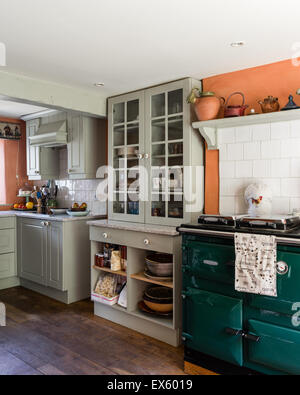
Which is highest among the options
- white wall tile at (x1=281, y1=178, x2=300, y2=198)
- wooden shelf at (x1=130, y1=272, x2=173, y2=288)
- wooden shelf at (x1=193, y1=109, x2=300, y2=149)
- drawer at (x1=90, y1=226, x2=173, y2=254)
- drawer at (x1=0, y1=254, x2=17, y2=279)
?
wooden shelf at (x1=193, y1=109, x2=300, y2=149)

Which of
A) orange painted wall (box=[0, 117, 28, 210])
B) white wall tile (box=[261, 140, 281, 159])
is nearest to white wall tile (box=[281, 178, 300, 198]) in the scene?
Result: white wall tile (box=[261, 140, 281, 159])

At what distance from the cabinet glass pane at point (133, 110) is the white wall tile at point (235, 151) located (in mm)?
1006

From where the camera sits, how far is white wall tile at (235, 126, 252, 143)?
9.10 feet

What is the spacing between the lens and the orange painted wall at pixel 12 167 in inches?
200

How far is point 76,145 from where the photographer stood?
4.07 metres

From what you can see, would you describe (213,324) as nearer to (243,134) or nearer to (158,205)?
(158,205)

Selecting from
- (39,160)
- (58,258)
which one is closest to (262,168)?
(58,258)

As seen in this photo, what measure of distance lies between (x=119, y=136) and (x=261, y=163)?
152 cm

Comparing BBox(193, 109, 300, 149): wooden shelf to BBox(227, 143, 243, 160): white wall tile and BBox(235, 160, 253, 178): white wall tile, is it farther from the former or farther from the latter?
BBox(235, 160, 253, 178): white wall tile

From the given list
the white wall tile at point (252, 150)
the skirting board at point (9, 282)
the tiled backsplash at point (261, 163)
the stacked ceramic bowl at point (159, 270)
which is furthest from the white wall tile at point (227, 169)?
the skirting board at point (9, 282)

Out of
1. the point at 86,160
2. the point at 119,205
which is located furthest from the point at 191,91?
the point at 86,160

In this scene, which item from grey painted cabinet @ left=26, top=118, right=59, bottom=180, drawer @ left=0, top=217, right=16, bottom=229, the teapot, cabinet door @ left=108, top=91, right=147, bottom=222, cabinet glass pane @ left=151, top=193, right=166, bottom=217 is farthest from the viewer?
grey painted cabinet @ left=26, top=118, right=59, bottom=180
